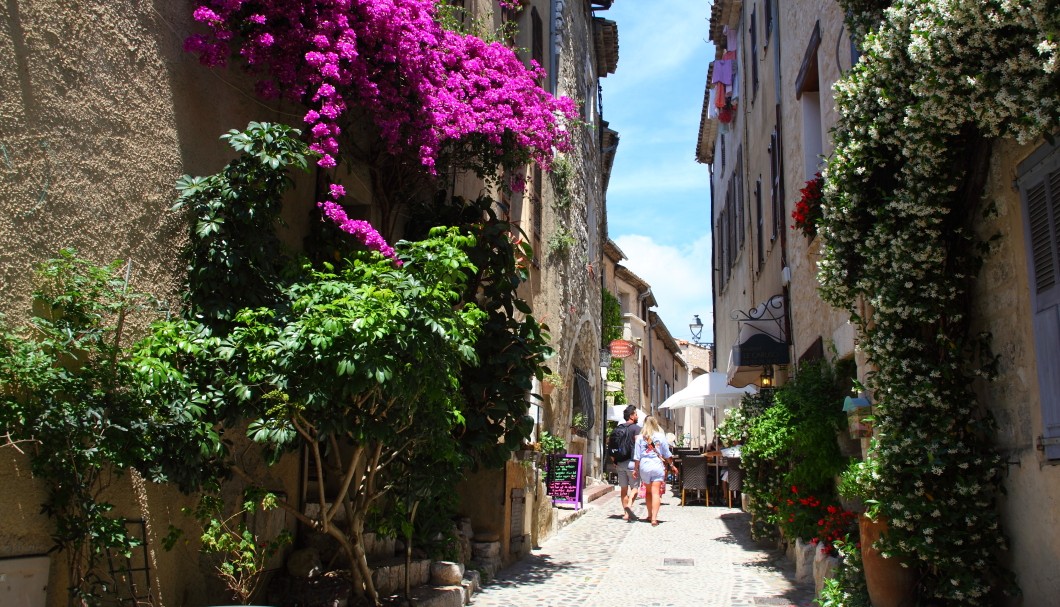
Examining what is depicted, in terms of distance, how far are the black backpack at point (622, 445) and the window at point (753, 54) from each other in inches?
220

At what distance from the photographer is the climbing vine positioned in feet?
15.8

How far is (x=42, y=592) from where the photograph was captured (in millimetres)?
4254

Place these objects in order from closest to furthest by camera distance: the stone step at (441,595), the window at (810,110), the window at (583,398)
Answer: the stone step at (441,595) < the window at (810,110) < the window at (583,398)

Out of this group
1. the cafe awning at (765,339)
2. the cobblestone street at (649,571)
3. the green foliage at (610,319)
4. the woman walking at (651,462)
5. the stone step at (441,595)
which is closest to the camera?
the stone step at (441,595)

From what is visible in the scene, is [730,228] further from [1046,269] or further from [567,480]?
[1046,269]

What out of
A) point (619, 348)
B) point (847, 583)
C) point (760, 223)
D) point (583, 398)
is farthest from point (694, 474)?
point (847, 583)

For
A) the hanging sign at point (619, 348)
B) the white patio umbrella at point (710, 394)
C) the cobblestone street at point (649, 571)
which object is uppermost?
the hanging sign at point (619, 348)

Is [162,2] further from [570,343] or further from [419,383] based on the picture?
[570,343]

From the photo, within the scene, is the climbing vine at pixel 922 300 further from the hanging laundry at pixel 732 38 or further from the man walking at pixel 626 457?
the hanging laundry at pixel 732 38

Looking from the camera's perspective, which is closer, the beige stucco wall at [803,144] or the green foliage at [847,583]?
the green foliage at [847,583]

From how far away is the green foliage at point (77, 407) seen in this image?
403 centimetres

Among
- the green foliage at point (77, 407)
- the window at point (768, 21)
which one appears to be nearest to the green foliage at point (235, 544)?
the green foliage at point (77, 407)

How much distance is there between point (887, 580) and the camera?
529cm

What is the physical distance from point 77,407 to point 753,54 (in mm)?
12575
